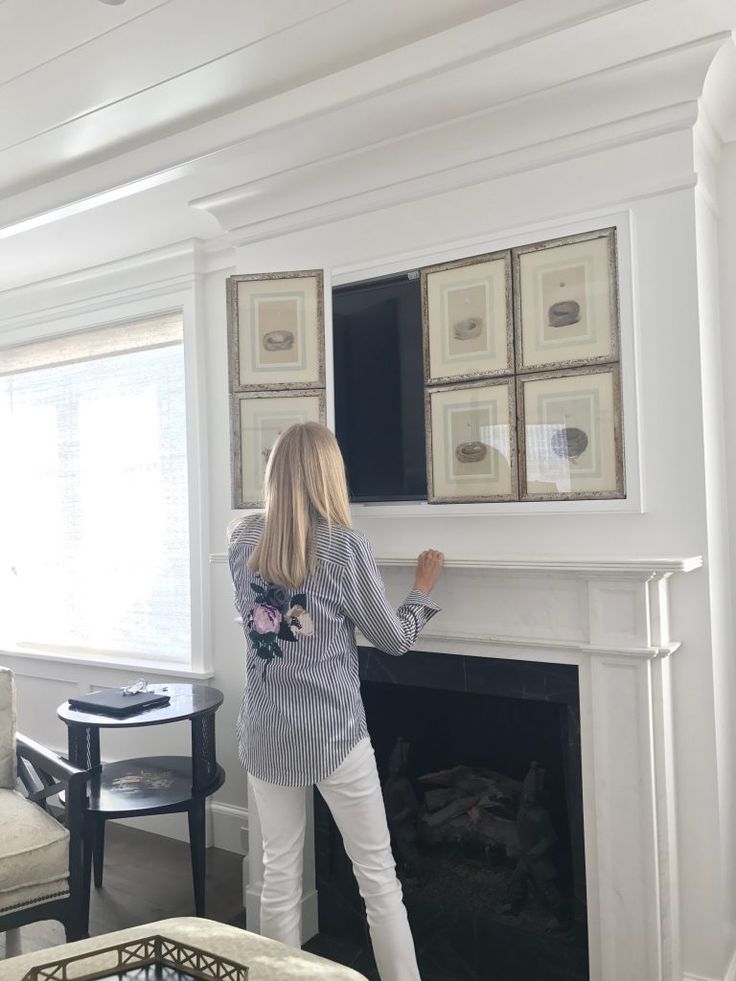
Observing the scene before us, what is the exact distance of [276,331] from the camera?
8.96ft

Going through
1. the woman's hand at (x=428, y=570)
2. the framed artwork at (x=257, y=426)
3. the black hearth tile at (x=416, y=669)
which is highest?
the framed artwork at (x=257, y=426)

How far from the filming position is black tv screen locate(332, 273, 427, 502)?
2.58 meters

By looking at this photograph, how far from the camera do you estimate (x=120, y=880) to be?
3.14 metres

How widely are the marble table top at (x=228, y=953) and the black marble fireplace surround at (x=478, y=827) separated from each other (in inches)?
37.6

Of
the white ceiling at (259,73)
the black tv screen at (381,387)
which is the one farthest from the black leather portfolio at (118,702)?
the white ceiling at (259,73)

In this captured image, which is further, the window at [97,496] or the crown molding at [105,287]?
the window at [97,496]

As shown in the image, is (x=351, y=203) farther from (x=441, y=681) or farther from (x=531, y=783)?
(x=531, y=783)

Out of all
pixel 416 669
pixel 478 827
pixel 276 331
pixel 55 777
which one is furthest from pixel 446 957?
pixel 276 331

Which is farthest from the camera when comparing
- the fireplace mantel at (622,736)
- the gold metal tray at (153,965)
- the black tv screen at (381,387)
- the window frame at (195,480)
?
the window frame at (195,480)

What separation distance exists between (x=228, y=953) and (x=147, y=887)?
1.64 m

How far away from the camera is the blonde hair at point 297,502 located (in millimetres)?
1930

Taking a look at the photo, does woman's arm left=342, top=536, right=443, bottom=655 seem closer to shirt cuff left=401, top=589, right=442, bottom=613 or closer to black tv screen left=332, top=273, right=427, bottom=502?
shirt cuff left=401, top=589, right=442, bottom=613

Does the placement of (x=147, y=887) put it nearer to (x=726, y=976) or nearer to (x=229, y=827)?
(x=229, y=827)

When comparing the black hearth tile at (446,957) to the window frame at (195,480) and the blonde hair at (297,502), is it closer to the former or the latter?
the blonde hair at (297,502)
